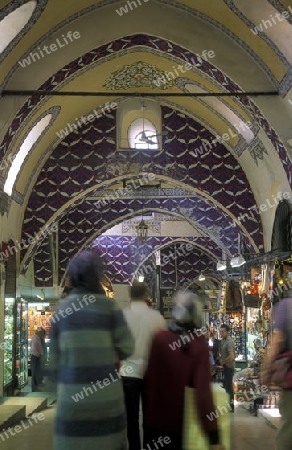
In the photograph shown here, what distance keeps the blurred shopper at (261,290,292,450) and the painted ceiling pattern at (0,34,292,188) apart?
265 inches

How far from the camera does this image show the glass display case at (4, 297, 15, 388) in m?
11.8

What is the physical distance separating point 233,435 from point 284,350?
413 centimetres

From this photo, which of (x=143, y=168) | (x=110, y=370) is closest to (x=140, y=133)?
(x=143, y=168)

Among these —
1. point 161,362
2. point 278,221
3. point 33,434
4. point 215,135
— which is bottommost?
point 33,434

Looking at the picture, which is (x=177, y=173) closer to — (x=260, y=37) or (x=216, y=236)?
(x=216, y=236)

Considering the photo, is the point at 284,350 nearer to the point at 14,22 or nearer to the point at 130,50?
the point at 14,22

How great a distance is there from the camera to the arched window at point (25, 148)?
11773 mm

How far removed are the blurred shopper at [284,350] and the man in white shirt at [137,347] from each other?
861 millimetres

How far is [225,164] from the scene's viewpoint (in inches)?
532

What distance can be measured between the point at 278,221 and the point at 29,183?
532 cm

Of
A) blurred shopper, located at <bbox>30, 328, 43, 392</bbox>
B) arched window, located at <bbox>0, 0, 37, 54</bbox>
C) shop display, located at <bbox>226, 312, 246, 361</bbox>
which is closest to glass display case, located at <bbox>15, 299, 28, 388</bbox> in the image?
blurred shopper, located at <bbox>30, 328, 43, 392</bbox>

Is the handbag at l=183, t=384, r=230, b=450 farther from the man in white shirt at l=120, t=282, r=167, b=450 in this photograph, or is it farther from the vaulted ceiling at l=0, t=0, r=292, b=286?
the vaulted ceiling at l=0, t=0, r=292, b=286

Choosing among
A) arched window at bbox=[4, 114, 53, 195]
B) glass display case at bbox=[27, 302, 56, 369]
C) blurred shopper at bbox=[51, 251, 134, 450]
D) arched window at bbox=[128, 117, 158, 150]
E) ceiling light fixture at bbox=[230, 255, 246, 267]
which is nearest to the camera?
blurred shopper at bbox=[51, 251, 134, 450]

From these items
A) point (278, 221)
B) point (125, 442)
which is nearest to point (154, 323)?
point (125, 442)
